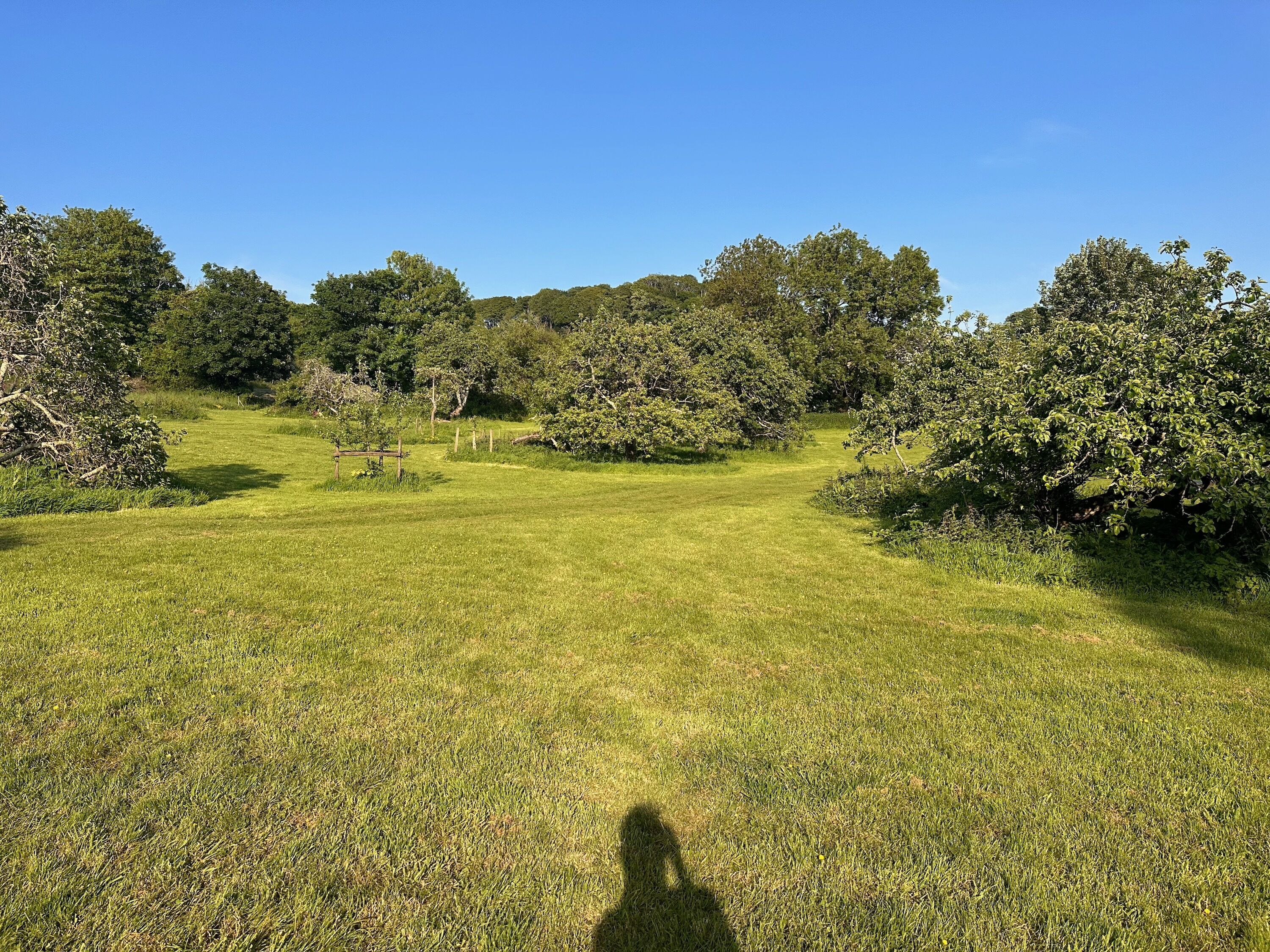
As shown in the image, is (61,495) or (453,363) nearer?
(61,495)

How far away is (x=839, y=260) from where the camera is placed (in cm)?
5650

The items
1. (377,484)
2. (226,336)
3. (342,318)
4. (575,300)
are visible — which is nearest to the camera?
(377,484)

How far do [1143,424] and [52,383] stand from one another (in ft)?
65.2

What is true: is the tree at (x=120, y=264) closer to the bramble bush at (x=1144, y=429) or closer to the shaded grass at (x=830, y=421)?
the shaded grass at (x=830, y=421)

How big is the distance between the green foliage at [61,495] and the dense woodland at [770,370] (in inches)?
15.7

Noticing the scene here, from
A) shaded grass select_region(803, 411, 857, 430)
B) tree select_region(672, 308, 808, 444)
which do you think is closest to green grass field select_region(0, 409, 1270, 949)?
tree select_region(672, 308, 808, 444)

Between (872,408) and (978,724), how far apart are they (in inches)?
414

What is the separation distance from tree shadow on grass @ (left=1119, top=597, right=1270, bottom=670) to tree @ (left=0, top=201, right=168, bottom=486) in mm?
18370

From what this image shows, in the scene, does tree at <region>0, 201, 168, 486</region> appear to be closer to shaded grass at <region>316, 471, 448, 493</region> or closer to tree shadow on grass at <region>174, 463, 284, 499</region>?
tree shadow on grass at <region>174, 463, 284, 499</region>

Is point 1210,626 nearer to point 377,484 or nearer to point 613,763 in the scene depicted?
point 613,763

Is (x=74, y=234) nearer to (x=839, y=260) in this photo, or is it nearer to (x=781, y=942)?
(x=839, y=260)

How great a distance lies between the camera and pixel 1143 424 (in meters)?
8.30

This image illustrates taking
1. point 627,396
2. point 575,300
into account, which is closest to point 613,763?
point 627,396

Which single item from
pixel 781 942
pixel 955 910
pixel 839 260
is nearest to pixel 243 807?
pixel 781 942
